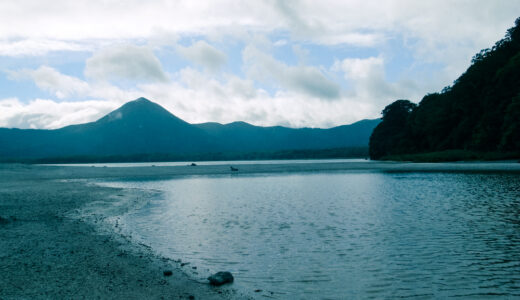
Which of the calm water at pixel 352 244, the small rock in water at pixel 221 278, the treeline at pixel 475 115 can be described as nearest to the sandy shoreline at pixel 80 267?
the small rock in water at pixel 221 278

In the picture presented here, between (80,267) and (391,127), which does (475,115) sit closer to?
(391,127)

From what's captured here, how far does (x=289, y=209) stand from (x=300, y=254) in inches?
437

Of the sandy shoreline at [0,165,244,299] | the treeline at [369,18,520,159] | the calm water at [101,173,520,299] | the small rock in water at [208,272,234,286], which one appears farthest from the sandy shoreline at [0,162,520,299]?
the treeline at [369,18,520,159]

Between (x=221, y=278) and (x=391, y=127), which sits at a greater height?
(x=391, y=127)

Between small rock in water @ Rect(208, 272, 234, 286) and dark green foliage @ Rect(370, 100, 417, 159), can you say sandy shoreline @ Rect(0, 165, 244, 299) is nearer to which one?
small rock in water @ Rect(208, 272, 234, 286)

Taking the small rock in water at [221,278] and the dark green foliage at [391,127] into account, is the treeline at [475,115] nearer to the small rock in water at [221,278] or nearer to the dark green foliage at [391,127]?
the dark green foliage at [391,127]

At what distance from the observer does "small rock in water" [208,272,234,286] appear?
1022cm

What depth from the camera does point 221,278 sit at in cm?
1033

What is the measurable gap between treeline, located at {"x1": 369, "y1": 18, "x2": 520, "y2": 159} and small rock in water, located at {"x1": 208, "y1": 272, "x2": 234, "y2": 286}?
74845 mm

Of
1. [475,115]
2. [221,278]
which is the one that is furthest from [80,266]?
[475,115]

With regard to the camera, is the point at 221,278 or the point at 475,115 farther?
the point at 475,115

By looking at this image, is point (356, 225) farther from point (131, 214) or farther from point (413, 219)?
point (131, 214)

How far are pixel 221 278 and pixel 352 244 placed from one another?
6.15 meters

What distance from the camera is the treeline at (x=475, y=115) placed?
7600cm
